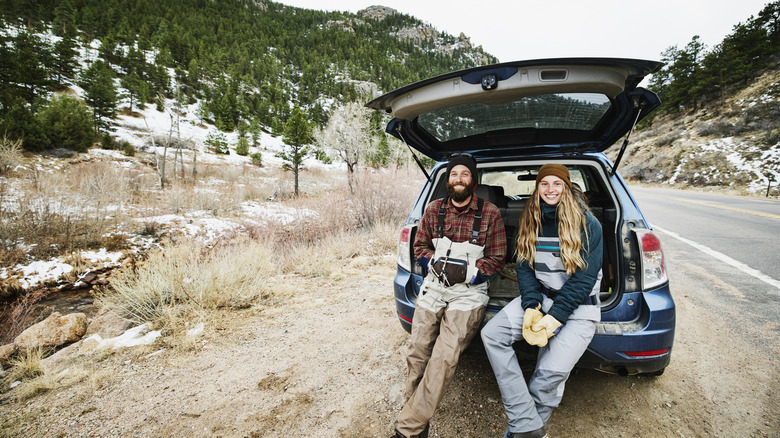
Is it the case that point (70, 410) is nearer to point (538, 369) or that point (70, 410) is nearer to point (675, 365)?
point (538, 369)

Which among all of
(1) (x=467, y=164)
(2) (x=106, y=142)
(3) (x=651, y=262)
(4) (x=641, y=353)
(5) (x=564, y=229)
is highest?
(2) (x=106, y=142)

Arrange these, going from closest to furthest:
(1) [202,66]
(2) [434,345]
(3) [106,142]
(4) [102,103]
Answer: (2) [434,345]
(3) [106,142]
(4) [102,103]
(1) [202,66]

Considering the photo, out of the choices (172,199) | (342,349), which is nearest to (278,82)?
(172,199)

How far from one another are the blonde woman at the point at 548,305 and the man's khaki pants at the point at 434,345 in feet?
0.48

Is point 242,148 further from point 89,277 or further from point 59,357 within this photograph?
point 59,357

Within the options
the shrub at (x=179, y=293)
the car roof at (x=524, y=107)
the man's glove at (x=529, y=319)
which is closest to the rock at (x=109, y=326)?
the shrub at (x=179, y=293)

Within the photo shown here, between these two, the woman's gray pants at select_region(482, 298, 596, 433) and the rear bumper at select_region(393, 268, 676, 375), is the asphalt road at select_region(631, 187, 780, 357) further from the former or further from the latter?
the woman's gray pants at select_region(482, 298, 596, 433)

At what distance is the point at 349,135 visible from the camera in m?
21.8

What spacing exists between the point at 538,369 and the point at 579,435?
1.45 feet

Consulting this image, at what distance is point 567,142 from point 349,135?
20.6 metres

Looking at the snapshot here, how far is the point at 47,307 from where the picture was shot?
5730mm

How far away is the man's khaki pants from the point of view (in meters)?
1.62

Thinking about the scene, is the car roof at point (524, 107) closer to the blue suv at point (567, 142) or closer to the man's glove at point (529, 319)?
the blue suv at point (567, 142)

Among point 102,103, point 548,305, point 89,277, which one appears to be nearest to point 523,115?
point 548,305
